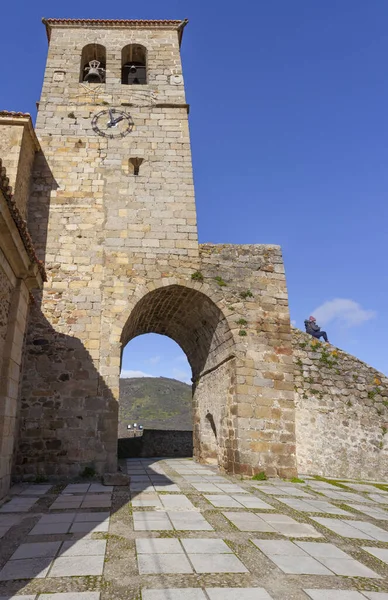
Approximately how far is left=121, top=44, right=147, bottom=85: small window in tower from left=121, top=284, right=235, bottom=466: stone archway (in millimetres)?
8474

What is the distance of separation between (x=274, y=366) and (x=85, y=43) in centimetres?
1274

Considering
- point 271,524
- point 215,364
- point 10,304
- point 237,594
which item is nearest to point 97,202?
point 10,304

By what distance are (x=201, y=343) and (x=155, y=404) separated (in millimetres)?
23002

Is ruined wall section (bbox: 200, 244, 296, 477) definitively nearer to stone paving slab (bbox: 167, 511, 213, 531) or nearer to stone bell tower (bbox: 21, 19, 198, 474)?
stone bell tower (bbox: 21, 19, 198, 474)

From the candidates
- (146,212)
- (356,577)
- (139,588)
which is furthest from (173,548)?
(146,212)

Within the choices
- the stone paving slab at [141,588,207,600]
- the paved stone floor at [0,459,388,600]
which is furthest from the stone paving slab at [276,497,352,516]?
the stone paving slab at [141,588,207,600]

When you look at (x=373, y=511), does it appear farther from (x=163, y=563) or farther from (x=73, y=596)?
(x=73, y=596)

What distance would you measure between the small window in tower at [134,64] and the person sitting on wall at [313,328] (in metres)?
10.5

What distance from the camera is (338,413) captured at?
10.0m

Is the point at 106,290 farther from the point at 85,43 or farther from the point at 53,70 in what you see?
the point at 85,43

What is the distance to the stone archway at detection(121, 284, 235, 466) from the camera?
32.7 ft

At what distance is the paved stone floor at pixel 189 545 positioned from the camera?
10.2 ft

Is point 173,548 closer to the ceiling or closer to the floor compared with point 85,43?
closer to the floor

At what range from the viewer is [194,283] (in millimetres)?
9945
